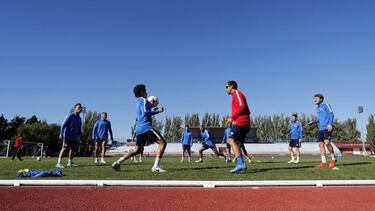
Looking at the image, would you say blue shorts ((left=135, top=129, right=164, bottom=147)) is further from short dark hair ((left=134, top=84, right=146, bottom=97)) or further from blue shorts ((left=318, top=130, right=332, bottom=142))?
blue shorts ((left=318, top=130, right=332, bottom=142))

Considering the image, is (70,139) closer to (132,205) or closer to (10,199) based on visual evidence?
(10,199)

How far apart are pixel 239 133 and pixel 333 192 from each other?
3271 millimetres

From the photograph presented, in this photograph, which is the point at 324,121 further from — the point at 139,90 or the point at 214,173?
the point at 139,90

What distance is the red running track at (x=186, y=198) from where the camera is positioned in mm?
3721

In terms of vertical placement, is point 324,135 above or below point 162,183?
above

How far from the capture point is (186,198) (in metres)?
4.37

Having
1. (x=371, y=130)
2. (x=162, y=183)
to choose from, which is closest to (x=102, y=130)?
(x=162, y=183)

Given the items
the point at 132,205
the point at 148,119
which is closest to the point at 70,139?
the point at 148,119

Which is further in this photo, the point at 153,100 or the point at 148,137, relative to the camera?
the point at 153,100

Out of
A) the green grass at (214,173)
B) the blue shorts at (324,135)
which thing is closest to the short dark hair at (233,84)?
the green grass at (214,173)

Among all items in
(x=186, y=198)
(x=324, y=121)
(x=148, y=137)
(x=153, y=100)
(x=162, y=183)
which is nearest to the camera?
(x=186, y=198)

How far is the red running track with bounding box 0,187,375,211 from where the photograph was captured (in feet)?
12.2

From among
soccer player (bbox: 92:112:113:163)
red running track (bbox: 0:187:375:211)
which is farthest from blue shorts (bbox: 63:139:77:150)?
red running track (bbox: 0:187:375:211)

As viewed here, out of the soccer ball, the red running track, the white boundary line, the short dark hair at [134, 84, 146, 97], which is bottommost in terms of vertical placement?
the red running track
